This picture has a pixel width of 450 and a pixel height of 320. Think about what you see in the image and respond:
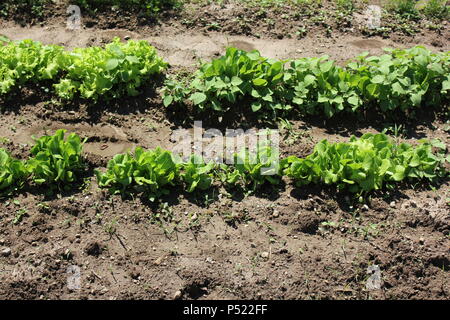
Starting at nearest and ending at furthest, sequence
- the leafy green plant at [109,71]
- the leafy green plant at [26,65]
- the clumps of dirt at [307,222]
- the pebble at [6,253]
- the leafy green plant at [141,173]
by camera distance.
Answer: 1. the pebble at [6,253]
2. the clumps of dirt at [307,222]
3. the leafy green plant at [141,173]
4. the leafy green plant at [109,71]
5. the leafy green plant at [26,65]

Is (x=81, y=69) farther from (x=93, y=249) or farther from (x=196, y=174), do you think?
(x=93, y=249)

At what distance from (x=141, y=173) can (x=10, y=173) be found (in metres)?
1.01

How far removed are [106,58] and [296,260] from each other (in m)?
2.60

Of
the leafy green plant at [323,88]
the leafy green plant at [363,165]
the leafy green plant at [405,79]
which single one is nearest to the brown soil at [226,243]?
the leafy green plant at [363,165]

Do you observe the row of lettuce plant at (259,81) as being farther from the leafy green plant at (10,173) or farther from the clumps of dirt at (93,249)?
the clumps of dirt at (93,249)

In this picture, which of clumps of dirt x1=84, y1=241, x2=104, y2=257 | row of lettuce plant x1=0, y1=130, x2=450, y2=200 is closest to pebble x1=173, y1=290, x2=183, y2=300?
clumps of dirt x1=84, y1=241, x2=104, y2=257

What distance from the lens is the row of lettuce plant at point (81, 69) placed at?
520 cm

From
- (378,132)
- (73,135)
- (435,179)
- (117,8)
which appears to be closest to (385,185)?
(435,179)

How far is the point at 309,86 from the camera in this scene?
5.16 metres

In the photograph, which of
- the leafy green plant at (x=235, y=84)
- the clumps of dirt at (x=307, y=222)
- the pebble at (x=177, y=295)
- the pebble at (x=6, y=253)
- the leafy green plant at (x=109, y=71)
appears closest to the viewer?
the pebble at (x=177, y=295)

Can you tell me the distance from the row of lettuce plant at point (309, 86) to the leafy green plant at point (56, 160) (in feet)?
3.32

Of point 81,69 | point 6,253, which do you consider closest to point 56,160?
point 6,253

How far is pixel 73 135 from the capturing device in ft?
15.0

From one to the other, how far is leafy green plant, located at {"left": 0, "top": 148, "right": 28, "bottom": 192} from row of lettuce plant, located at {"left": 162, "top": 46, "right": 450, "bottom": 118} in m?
1.39
